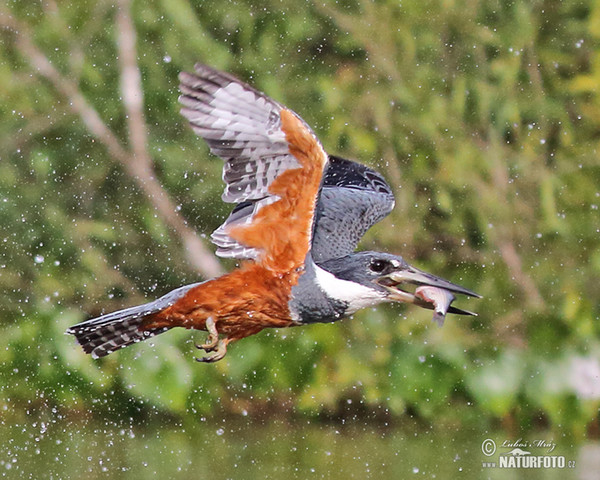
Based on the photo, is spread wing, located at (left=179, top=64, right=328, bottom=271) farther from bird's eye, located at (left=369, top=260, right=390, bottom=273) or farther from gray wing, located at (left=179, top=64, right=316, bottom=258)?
bird's eye, located at (left=369, top=260, right=390, bottom=273)

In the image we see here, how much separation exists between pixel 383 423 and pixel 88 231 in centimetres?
220

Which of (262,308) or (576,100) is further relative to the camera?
(576,100)

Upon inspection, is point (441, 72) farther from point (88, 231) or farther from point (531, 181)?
point (88, 231)

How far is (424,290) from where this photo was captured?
412 cm

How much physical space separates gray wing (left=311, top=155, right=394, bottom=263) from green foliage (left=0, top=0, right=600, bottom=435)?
6.64 feet

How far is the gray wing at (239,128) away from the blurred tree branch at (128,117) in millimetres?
3441

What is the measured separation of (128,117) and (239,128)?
3.88 meters

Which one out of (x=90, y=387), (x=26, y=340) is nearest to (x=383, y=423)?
(x=90, y=387)

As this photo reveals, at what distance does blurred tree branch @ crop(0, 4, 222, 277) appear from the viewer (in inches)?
301

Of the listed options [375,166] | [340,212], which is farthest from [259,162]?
[375,166]

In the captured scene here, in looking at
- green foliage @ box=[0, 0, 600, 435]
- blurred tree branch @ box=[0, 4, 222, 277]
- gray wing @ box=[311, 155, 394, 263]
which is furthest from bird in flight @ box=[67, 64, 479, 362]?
blurred tree branch @ box=[0, 4, 222, 277]

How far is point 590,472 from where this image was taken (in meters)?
5.51

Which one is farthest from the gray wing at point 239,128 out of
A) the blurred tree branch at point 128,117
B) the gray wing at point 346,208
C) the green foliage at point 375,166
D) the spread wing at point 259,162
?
the blurred tree branch at point 128,117

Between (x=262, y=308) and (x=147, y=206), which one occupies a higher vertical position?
(x=262, y=308)
